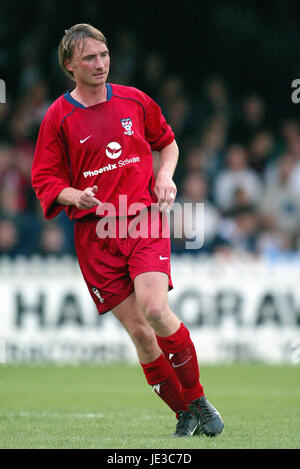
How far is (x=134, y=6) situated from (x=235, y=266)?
6173 millimetres

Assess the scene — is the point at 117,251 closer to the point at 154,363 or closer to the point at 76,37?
the point at 154,363

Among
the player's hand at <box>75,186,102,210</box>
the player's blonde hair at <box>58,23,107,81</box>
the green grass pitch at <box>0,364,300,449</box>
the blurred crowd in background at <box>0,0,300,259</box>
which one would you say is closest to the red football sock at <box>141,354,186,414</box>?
the green grass pitch at <box>0,364,300,449</box>

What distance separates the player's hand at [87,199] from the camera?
5561 millimetres

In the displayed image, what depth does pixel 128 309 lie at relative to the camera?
5.98 metres

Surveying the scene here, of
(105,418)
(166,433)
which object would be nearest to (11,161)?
(105,418)

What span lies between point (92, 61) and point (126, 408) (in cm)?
320

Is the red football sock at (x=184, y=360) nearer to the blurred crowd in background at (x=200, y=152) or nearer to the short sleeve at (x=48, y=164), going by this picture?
the short sleeve at (x=48, y=164)

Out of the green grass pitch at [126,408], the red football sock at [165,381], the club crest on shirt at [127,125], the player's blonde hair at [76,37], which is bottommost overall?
the green grass pitch at [126,408]

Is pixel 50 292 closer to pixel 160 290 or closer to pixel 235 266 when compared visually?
pixel 235 266

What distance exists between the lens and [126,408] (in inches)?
311

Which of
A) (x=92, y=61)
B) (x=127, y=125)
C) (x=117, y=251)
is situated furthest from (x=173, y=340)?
(x=92, y=61)

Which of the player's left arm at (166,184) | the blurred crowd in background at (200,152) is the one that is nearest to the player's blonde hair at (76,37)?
the player's left arm at (166,184)

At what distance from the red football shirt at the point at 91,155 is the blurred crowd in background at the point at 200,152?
667cm

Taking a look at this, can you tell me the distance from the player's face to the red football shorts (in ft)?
2.86
